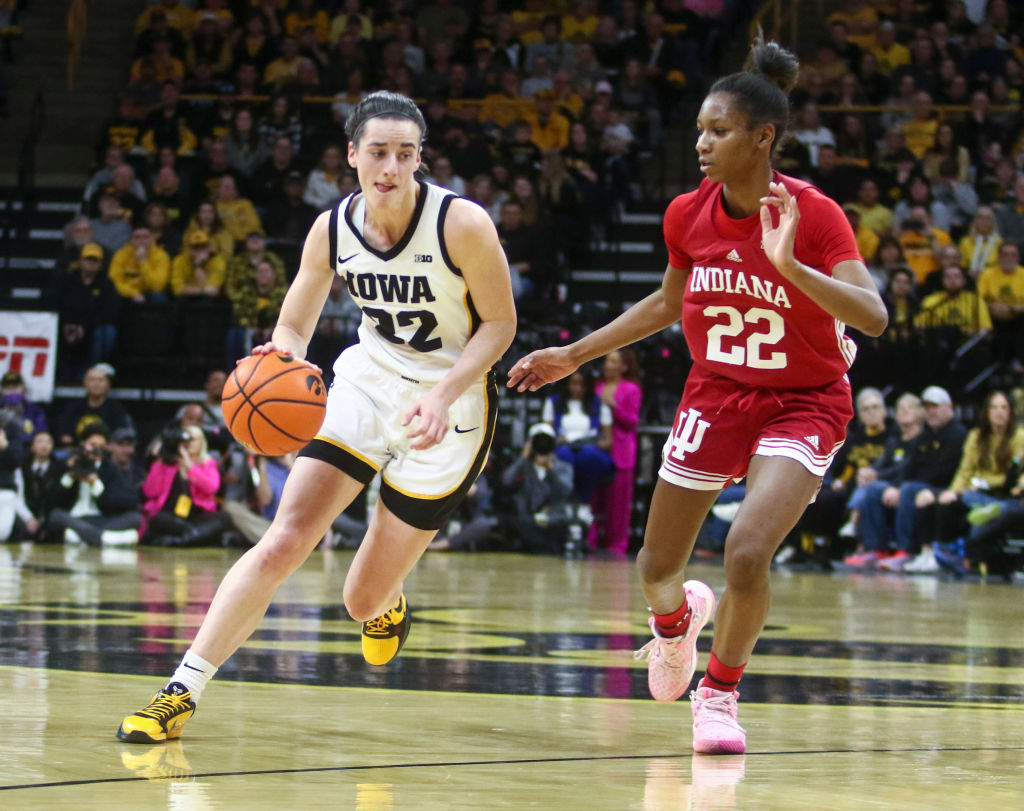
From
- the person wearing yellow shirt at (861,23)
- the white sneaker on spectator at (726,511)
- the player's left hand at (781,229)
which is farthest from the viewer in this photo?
the person wearing yellow shirt at (861,23)

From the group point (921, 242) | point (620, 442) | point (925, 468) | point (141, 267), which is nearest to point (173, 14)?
point (141, 267)

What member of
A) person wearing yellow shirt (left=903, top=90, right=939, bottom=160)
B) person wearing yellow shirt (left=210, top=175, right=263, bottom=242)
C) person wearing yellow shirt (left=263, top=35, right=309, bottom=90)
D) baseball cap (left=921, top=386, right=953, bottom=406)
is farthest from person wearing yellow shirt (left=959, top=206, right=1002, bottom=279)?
person wearing yellow shirt (left=263, top=35, right=309, bottom=90)

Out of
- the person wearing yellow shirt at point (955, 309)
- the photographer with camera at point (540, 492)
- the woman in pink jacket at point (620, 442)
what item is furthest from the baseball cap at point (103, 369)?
the person wearing yellow shirt at point (955, 309)

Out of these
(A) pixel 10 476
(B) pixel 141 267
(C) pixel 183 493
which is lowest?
(C) pixel 183 493

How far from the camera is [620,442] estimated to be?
1289cm

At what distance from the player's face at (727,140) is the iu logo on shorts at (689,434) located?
29.1 inches

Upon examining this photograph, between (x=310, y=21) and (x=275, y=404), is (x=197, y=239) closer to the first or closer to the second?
(x=310, y=21)

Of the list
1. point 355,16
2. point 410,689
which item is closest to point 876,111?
point 355,16

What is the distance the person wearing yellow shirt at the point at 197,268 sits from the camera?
47.3 ft

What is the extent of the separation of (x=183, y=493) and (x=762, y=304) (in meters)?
8.84

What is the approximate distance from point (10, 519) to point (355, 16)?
7.88m

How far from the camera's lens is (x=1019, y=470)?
37.3 ft

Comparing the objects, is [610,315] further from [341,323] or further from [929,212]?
[929,212]

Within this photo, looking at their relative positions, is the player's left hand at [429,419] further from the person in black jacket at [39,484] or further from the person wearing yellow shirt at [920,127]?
the person wearing yellow shirt at [920,127]
